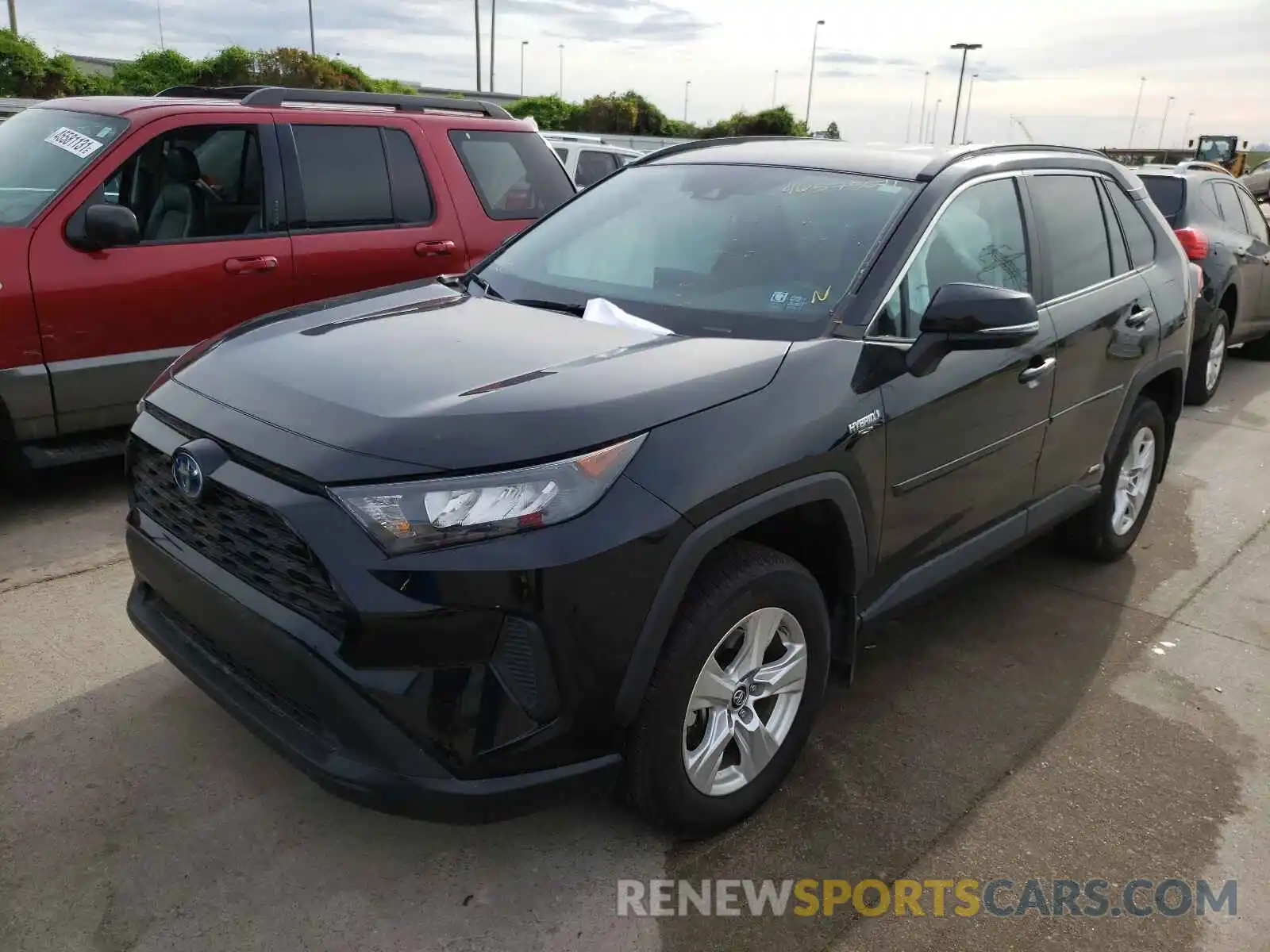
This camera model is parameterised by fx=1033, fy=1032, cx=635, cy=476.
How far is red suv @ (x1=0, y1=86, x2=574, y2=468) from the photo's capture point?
445 centimetres

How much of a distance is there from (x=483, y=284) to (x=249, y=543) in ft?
4.84

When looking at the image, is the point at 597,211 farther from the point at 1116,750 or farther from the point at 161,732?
the point at 1116,750

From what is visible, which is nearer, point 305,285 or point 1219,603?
point 1219,603

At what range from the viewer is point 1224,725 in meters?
3.43

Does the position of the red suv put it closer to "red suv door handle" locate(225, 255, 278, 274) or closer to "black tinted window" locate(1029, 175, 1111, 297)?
"red suv door handle" locate(225, 255, 278, 274)

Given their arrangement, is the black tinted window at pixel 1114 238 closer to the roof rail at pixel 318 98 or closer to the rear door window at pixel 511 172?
the rear door window at pixel 511 172

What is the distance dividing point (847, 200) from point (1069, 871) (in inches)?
79.4

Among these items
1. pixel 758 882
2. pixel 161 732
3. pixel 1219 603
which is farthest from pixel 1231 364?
pixel 161 732

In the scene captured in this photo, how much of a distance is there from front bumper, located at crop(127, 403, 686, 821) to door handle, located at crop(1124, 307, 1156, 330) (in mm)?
2672

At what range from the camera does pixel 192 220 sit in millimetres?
4965

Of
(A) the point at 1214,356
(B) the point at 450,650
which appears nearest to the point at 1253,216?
(A) the point at 1214,356

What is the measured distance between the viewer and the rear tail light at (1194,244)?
25.0ft

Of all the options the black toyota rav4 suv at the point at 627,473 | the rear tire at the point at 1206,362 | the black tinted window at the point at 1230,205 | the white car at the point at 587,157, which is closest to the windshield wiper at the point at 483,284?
the black toyota rav4 suv at the point at 627,473

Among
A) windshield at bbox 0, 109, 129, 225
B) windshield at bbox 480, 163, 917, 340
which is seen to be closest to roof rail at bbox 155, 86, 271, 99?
windshield at bbox 0, 109, 129, 225
